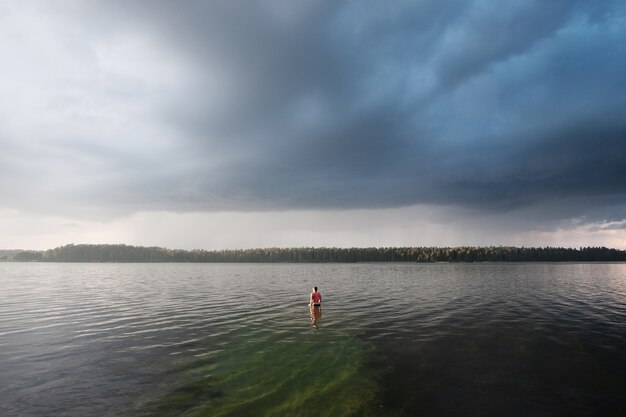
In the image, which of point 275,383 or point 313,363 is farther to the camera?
point 313,363

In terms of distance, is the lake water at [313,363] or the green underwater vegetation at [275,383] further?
the lake water at [313,363]

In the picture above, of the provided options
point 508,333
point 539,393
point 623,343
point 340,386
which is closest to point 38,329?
point 340,386

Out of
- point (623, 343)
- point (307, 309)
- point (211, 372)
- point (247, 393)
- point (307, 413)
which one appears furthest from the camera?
point (307, 309)

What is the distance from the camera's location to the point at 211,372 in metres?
23.3

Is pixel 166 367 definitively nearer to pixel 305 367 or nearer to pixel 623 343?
pixel 305 367

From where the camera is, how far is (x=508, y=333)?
3544cm

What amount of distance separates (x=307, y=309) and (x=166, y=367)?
89.4ft

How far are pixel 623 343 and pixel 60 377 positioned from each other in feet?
143

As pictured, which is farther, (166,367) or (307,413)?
(166,367)

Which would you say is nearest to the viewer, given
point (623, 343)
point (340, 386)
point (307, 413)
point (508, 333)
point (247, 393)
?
point (307, 413)

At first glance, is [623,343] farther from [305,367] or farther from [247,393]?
[247,393]

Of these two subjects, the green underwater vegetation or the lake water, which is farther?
the lake water

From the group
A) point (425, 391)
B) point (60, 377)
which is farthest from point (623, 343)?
point (60, 377)

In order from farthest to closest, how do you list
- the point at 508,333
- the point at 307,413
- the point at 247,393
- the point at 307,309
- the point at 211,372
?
the point at 307,309 → the point at 508,333 → the point at 211,372 → the point at 247,393 → the point at 307,413
